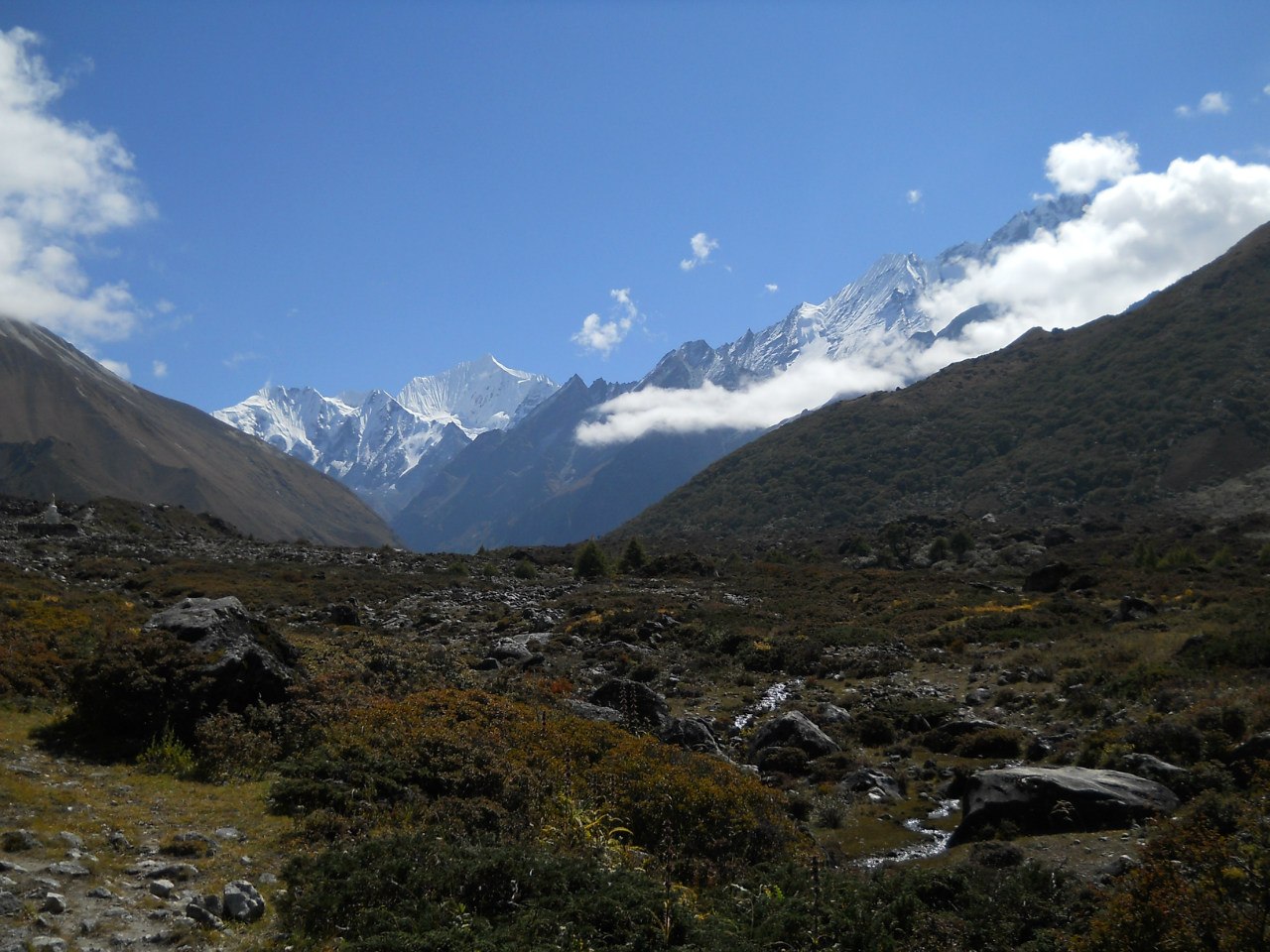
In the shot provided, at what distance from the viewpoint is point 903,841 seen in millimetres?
11914

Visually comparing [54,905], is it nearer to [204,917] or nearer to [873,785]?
[204,917]

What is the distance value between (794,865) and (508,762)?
4.18 meters

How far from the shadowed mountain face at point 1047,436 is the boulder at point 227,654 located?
70.5m

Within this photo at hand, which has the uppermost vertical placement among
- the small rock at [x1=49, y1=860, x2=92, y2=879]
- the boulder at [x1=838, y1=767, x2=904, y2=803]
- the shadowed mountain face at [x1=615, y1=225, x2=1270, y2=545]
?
the shadowed mountain face at [x1=615, y1=225, x2=1270, y2=545]

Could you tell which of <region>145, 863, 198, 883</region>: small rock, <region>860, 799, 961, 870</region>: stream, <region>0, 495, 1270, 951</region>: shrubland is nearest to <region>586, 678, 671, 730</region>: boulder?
<region>0, 495, 1270, 951</region>: shrubland

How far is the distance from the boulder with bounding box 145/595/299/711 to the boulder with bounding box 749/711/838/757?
974 cm

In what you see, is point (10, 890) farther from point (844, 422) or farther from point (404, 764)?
point (844, 422)

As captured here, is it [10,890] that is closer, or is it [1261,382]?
[10,890]

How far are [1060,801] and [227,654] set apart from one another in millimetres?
12993

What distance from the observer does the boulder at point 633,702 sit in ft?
53.7

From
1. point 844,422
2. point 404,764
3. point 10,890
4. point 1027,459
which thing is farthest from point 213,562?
point 844,422

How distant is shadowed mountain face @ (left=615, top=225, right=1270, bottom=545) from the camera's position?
285 feet

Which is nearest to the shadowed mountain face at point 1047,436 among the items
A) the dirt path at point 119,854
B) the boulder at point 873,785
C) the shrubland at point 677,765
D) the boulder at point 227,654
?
the shrubland at point 677,765

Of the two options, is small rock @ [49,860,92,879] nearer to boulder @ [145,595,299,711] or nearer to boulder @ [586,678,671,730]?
boulder @ [145,595,299,711]
